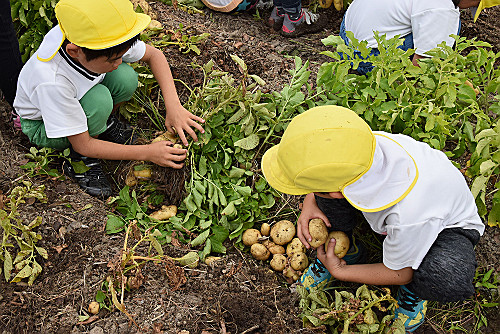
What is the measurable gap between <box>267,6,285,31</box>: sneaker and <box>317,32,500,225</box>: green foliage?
124cm

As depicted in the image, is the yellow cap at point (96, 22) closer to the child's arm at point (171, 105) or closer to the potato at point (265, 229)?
the child's arm at point (171, 105)

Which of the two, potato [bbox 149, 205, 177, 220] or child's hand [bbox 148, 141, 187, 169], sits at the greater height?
child's hand [bbox 148, 141, 187, 169]

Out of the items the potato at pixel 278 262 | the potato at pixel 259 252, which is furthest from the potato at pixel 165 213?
the potato at pixel 278 262

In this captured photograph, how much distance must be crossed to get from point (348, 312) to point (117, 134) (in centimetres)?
152

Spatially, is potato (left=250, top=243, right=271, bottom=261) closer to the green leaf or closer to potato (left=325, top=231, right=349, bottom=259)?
potato (left=325, top=231, right=349, bottom=259)

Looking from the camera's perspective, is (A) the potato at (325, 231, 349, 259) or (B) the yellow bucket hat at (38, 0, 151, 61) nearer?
(B) the yellow bucket hat at (38, 0, 151, 61)

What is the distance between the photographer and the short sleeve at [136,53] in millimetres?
2283

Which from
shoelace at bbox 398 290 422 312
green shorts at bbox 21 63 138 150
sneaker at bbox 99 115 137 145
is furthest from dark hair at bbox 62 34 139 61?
shoelace at bbox 398 290 422 312

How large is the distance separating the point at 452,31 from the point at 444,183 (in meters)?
1.30

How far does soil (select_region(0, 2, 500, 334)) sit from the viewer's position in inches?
71.9

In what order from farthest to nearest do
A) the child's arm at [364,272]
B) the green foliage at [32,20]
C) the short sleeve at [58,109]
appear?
the green foliage at [32,20]
the short sleeve at [58,109]
the child's arm at [364,272]

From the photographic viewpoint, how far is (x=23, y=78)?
2100 mm

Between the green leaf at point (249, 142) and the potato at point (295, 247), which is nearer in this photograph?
the potato at point (295, 247)

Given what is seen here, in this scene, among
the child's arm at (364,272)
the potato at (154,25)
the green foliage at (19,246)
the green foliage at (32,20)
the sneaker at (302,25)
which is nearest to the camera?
the child's arm at (364,272)
